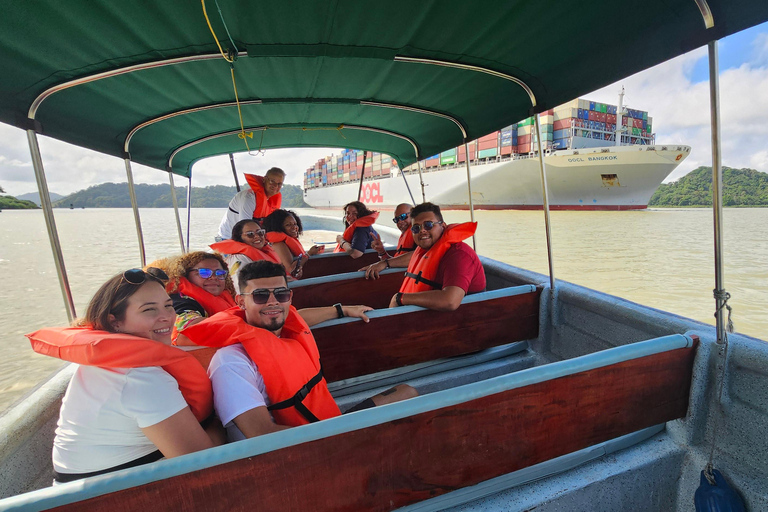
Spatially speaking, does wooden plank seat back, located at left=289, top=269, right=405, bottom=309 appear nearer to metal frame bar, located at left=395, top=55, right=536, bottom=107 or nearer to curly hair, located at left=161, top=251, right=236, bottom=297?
curly hair, located at left=161, top=251, right=236, bottom=297

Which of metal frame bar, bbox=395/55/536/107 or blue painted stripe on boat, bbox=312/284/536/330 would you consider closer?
blue painted stripe on boat, bbox=312/284/536/330

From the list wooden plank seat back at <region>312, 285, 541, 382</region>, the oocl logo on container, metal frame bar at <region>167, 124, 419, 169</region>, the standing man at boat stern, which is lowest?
wooden plank seat back at <region>312, 285, 541, 382</region>

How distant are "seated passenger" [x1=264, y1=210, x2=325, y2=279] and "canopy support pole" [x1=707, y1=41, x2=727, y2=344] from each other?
3.10 metres

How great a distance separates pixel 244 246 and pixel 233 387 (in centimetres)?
180

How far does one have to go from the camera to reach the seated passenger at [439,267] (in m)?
2.01

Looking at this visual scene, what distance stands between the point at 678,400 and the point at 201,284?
2257 millimetres

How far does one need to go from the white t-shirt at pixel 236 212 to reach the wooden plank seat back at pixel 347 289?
158 cm

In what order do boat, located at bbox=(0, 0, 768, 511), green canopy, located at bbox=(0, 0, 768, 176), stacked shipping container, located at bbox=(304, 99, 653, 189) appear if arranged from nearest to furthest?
boat, located at bbox=(0, 0, 768, 511)
green canopy, located at bbox=(0, 0, 768, 176)
stacked shipping container, located at bbox=(304, 99, 653, 189)

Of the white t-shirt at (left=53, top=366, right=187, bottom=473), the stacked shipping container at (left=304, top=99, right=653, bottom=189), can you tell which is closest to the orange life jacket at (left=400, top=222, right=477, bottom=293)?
the white t-shirt at (left=53, top=366, right=187, bottom=473)

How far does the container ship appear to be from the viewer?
21.0m

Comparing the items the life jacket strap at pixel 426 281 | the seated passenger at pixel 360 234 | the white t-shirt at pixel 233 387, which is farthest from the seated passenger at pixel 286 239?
the white t-shirt at pixel 233 387

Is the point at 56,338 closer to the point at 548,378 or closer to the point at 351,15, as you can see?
the point at 548,378

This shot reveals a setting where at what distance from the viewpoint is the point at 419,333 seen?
199 cm

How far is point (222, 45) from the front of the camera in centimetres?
181
